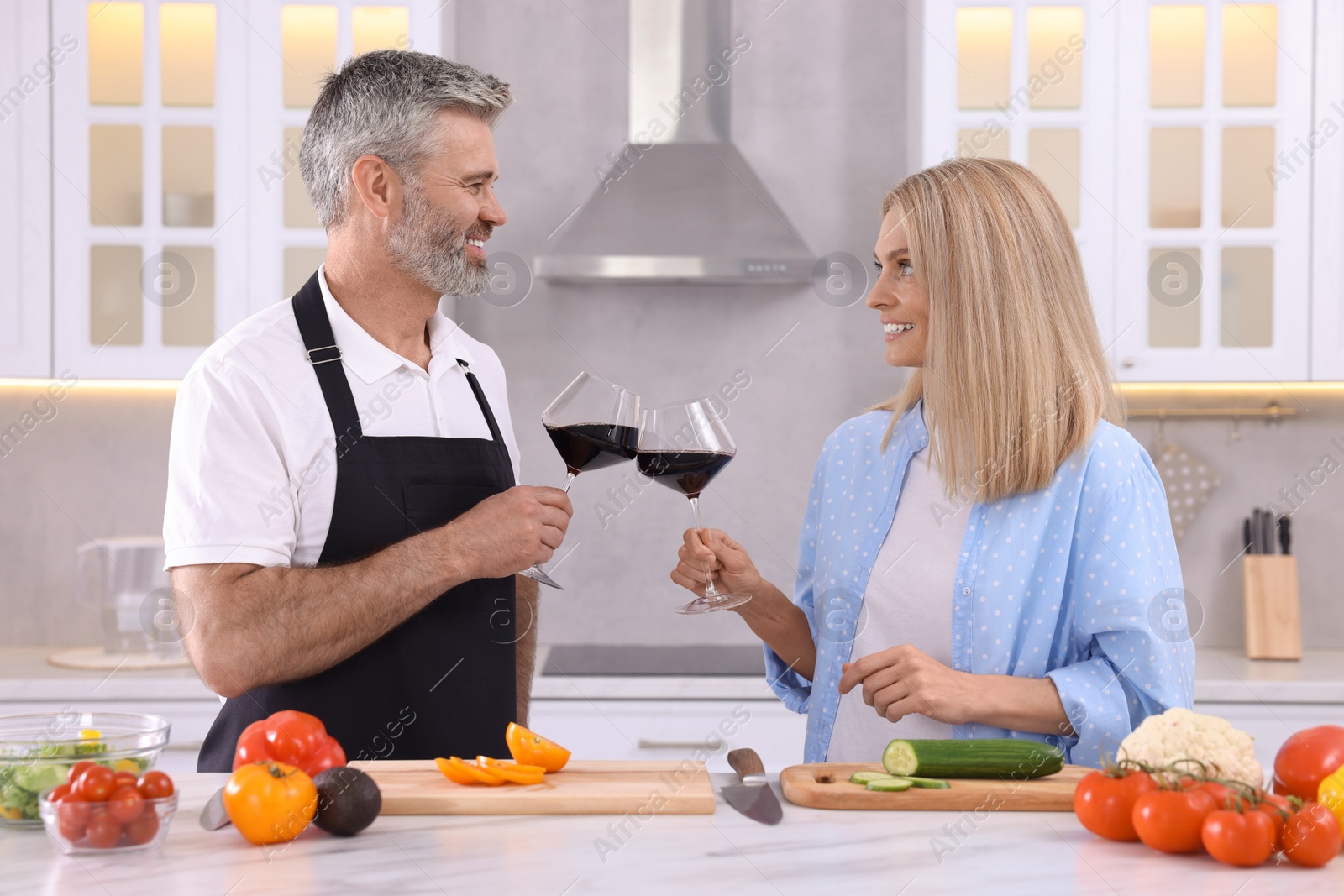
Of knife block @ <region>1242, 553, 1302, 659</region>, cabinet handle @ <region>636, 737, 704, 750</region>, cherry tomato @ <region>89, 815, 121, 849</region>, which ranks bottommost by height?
cabinet handle @ <region>636, 737, 704, 750</region>

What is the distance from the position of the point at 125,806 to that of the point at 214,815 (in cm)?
13

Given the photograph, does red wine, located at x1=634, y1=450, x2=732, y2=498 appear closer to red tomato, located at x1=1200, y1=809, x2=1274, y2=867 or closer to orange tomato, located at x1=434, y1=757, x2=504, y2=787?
orange tomato, located at x1=434, y1=757, x2=504, y2=787

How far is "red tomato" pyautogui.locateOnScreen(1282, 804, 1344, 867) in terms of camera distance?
988mm

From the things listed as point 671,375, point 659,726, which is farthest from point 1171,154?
point 659,726

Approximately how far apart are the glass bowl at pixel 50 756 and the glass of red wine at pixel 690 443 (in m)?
0.63

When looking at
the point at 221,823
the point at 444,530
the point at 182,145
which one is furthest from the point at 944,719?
the point at 182,145

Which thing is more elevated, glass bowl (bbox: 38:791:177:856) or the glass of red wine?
the glass of red wine

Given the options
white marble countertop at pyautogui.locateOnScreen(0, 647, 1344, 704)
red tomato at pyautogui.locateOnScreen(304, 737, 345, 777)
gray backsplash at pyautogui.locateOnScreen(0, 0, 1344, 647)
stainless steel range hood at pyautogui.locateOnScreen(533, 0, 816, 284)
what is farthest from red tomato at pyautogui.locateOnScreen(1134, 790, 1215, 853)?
gray backsplash at pyautogui.locateOnScreen(0, 0, 1344, 647)

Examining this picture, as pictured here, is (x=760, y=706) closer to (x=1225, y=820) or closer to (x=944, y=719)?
(x=944, y=719)

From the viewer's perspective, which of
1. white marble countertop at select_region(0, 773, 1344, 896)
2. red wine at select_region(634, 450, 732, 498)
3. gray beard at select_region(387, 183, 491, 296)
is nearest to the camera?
white marble countertop at select_region(0, 773, 1344, 896)

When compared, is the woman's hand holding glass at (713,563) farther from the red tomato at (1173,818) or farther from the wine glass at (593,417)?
the red tomato at (1173,818)

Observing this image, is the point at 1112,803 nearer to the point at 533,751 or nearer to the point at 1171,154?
the point at 533,751

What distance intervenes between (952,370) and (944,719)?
468mm

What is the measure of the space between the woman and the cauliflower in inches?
10.1
